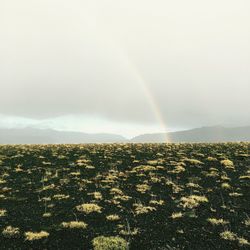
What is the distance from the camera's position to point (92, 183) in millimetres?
29719

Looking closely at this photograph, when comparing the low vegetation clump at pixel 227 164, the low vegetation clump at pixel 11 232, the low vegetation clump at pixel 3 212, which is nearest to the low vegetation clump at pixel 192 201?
the low vegetation clump at pixel 11 232

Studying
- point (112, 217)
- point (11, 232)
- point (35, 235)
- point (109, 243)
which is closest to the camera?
point (109, 243)

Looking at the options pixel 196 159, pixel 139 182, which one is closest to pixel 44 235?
pixel 139 182

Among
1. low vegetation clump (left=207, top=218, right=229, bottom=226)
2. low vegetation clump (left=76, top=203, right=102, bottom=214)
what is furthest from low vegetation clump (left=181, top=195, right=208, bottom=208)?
low vegetation clump (left=76, top=203, right=102, bottom=214)

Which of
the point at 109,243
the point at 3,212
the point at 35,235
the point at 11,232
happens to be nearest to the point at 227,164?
the point at 109,243

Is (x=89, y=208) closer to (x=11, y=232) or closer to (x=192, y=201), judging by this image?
(x=11, y=232)

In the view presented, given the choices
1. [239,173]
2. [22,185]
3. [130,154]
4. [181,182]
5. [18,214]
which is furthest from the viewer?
[130,154]

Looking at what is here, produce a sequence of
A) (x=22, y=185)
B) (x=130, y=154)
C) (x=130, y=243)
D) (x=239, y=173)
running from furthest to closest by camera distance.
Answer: (x=130, y=154)
(x=239, y=173)
(x=22, y=185)
(x=130, y=243)

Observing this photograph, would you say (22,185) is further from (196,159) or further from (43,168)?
(196,159)

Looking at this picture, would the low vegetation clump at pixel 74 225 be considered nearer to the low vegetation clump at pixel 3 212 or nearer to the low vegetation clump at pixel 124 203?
the low vegetation clump at pixel 124 203

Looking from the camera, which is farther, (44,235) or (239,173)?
(239,173)

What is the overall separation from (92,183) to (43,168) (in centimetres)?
812

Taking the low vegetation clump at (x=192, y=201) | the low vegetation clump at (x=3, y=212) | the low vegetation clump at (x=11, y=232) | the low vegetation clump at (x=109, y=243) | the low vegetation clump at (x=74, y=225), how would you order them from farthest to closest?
the low vegetation clump at (x=192, y=201), the low vegetation clump at (x=3, y=212), the low vegetation clump at (x=74, y=225), the low vegetation clump at (x=11, y=232), the low vegetation clump at (x=109, y=243)

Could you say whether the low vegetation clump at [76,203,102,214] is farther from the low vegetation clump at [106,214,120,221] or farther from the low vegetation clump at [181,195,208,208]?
the low vegetation clump at [181,195,208,208]
